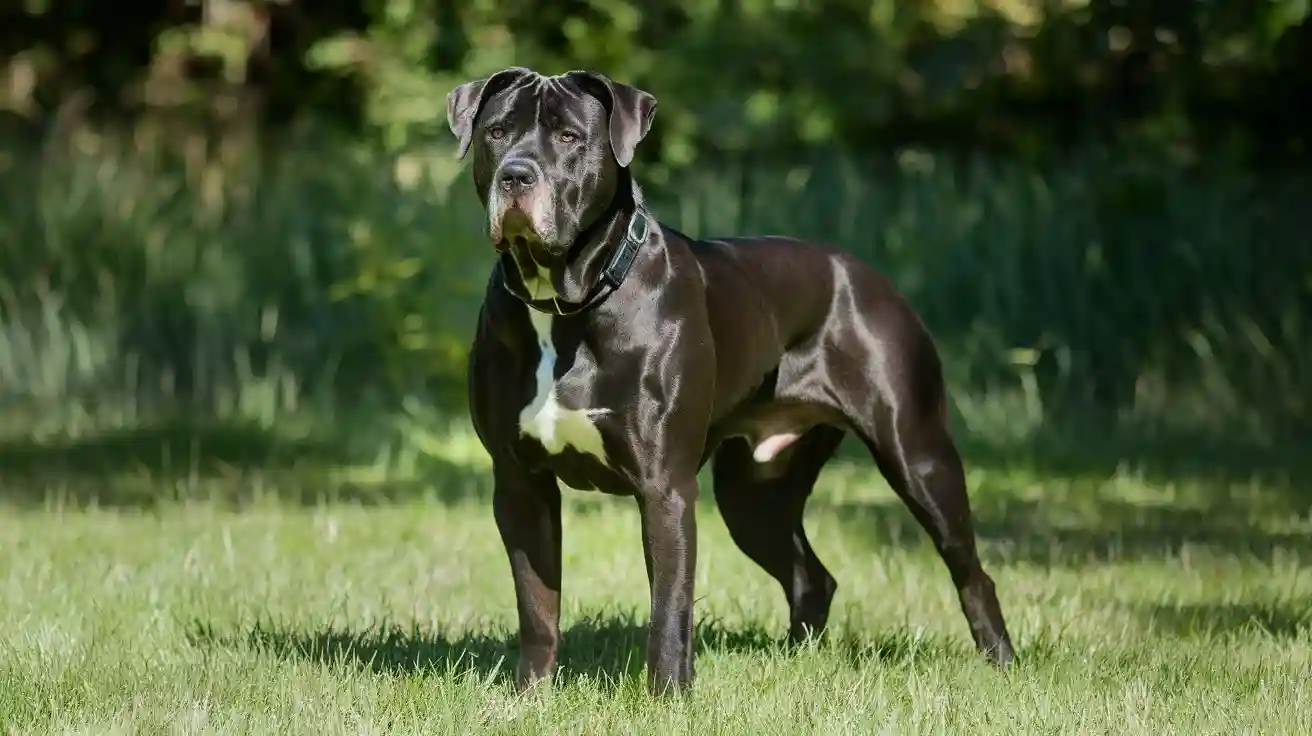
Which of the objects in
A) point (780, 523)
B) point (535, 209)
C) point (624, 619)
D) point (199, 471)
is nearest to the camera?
point (535, 209)

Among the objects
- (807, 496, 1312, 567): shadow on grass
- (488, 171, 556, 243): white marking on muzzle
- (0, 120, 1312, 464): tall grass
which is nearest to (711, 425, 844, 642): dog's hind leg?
(488, 171, 556, 243): white marking on muzzle

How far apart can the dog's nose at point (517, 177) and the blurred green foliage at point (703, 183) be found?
23.0ft

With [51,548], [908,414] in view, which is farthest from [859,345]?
[51,548]

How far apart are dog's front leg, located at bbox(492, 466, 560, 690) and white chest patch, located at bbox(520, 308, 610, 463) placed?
257mm

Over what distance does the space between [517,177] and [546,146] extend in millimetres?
165

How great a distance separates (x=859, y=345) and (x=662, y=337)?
1.00 m

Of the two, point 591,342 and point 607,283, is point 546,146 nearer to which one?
point 607,283

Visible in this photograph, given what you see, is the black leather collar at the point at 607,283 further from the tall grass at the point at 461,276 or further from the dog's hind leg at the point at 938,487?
the tall grass at the point at 461,276

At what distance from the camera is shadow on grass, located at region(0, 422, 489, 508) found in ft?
30.8

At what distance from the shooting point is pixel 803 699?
4.72 meters

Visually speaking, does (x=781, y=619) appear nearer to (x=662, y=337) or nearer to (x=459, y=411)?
(x=662, y=337)

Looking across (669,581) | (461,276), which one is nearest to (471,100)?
(669,581)

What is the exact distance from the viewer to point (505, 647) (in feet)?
18.6

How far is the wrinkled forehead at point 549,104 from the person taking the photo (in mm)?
4773
